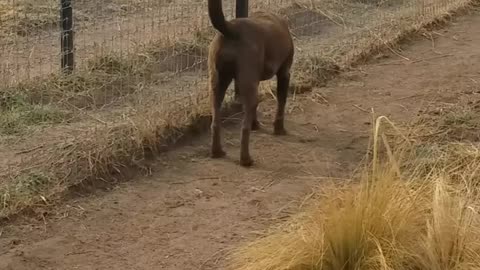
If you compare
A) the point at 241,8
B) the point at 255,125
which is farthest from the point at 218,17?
the point at 241,8

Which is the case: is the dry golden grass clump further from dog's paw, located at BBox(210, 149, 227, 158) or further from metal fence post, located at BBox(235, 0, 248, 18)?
metal fence post, located at BBox(235, 0, 248, 18)

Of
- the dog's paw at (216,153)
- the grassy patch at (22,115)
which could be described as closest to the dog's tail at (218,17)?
the dog's paw at (216,153)

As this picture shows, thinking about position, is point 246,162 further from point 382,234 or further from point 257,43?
point 382,234

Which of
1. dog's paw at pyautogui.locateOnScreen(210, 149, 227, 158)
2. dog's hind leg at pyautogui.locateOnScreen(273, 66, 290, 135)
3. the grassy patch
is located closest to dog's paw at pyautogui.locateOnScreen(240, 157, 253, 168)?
dog's paw at pyautogui.locateOnScreen(210, 149, 227, 158)

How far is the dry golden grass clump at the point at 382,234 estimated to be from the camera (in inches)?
164

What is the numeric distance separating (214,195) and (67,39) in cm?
279

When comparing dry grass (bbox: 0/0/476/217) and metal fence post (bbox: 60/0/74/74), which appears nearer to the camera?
dry grass (bbox: 0/0/476/217)

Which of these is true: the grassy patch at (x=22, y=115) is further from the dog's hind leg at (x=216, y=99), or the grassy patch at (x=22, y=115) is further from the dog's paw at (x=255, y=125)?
→ the dog's paw at (x=255, y=125)

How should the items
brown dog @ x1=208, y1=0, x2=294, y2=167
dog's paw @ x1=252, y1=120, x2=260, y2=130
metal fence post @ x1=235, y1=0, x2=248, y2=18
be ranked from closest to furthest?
brown dog @ x1=208, y1=0, x2=294, y2=167, dog's paw @ x1=252, y1=120, x2=260, y2=130, metal fence post @ x1=235, y1=0, x2=248, y2=18

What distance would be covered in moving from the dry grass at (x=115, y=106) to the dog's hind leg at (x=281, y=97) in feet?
1.77

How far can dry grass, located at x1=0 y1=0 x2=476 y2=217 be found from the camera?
19.3 ft

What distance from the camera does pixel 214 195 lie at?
19.4 ft

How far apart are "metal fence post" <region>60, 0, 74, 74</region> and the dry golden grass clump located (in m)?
3.98

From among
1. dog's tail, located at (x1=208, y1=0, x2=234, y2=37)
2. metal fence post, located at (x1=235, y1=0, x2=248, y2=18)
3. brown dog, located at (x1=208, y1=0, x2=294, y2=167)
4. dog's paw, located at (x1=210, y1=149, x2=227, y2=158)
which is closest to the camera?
dog's tail, located at (x1=208, y1=0, x2=234, y2=37)
